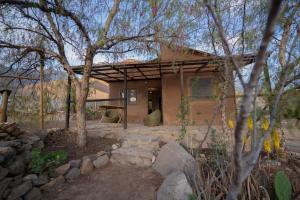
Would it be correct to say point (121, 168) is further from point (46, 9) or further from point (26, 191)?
point (46, 9)

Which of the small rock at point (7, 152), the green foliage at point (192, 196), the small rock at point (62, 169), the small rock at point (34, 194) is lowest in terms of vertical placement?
the small rock at point (34, 194)

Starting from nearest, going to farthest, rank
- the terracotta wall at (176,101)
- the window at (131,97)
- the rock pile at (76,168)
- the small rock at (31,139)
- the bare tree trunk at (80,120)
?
the rock pile at (76,168) < the small rock at (31,139) < the bare tree trunk at (80,120) < the terracotta wall at (176,101) < the window at (131,97)

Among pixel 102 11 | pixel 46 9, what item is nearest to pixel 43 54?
pixel 46 9

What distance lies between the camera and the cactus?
6.98 ft

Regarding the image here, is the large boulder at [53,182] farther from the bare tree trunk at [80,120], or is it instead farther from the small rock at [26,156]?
the bare tree trunk at [80,120]

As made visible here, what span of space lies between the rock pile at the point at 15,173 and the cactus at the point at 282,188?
321cm

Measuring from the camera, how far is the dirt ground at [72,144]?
4383mm

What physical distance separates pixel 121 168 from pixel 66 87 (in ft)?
12.1

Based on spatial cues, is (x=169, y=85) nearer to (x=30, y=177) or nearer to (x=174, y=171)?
(x=174, y=171)

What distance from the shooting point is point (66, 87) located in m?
6.27

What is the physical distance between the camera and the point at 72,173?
3508mm

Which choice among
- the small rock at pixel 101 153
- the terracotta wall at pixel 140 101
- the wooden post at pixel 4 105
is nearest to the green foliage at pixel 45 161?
the small rock at pixel 101 153

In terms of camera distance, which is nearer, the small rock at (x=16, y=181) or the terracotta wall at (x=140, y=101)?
the small rock at (x=16, y=181)

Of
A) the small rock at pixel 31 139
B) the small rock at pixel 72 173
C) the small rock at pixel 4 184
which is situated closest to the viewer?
the small rock at pixel 4 184
